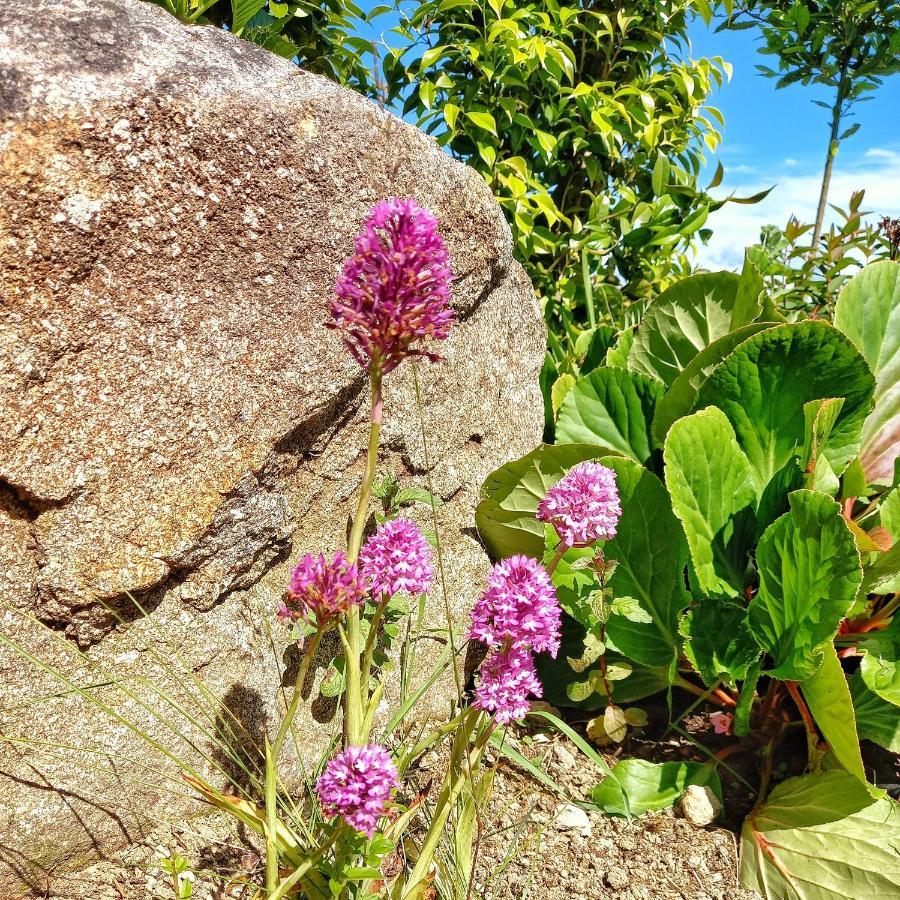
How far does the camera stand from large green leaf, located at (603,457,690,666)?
211 cm

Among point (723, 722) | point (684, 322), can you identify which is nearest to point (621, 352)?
point (684, 322)

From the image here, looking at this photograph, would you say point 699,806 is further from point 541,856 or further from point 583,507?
point 583,507

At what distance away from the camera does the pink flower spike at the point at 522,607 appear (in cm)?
134

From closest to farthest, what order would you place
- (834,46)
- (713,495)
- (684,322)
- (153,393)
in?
(153,393) → (713,495) → (684,322) → (834,46)

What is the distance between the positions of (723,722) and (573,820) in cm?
54

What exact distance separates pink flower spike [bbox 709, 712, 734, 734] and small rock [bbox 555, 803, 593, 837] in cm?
47

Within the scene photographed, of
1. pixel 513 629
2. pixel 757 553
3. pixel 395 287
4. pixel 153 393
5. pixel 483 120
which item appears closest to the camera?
pixel 395 287

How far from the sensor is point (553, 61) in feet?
10.5

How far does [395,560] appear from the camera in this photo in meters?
1.40

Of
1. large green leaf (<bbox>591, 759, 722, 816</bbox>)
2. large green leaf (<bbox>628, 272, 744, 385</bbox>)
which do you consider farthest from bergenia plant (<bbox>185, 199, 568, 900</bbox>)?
large green leaf (<bbox>628, 272, 744, 385</bbox>)

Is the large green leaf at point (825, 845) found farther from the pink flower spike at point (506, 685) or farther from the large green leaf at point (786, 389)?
the pink flower spike at point (506, 685)

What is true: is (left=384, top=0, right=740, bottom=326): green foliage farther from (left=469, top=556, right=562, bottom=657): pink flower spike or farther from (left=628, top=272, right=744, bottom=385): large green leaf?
(left=469, top=556, right=562, bottom=657): pink flower spike

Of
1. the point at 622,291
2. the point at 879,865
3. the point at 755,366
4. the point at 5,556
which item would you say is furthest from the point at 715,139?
the point at 5,556

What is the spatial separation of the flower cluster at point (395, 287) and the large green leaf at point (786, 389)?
1192mm
